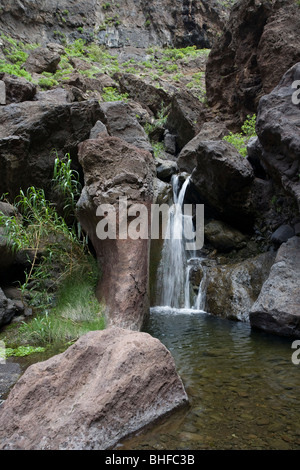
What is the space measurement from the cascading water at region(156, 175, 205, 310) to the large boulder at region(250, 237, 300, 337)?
2.12 metres

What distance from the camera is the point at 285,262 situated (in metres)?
5.93

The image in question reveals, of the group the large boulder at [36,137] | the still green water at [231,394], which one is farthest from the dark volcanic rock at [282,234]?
the large boulder at [36,137]

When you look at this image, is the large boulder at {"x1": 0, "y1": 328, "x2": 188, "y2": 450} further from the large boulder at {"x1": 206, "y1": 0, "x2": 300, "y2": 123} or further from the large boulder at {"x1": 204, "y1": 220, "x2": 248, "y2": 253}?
the large boulder at {"x1": 206, "y1": 0, "x2": 300, "y2": 123}

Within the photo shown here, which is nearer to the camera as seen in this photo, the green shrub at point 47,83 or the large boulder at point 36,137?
the large boulder at point 36,137

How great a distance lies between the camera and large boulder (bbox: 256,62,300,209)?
578 centimetres

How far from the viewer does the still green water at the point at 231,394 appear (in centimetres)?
240

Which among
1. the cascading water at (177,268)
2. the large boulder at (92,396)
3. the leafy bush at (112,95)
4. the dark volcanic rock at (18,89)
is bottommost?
the large boulder at (92,396)

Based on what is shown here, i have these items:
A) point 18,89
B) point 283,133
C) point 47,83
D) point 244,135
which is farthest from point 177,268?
point 47,83

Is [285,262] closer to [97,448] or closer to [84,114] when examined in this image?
[97,448]

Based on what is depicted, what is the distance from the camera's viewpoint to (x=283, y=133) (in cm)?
584

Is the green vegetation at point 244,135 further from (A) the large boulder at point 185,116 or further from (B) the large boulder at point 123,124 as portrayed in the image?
(A) the large boulder at point 185,116

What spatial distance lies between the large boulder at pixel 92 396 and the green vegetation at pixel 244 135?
330 inches

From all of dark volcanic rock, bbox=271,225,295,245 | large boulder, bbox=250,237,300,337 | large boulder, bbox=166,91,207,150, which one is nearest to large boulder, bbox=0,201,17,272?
large boulder, bbox=250,237,300,337

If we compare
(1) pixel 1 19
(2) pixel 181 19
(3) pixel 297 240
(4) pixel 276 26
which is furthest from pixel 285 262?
(2) pixel 181 19
